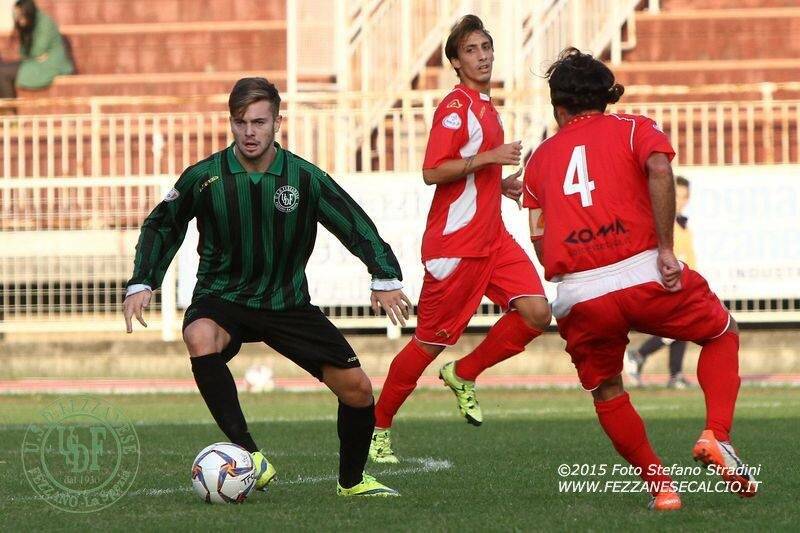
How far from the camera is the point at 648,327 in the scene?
5984 mm

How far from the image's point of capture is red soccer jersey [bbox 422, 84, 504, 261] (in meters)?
8.37

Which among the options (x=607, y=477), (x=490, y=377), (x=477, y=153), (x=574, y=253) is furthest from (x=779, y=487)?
(x=490, y=377)

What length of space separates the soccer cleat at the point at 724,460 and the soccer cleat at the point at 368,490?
1.48 m

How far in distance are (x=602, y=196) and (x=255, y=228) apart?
1.53 meters

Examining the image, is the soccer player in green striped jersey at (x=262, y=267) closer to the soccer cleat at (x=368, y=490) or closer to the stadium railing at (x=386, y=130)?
the soccer cleat at (x=368, y=490)

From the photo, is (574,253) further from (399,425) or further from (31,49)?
(31,49)

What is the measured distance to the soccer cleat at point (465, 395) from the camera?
855 cm

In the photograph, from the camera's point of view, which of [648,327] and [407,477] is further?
[407,477]

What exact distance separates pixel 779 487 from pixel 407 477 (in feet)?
5.78

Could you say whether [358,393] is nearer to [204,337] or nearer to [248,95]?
[204,337]

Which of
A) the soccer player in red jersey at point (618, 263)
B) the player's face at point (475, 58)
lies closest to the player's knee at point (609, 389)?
the soccer player in red jersey at point (618, 263)

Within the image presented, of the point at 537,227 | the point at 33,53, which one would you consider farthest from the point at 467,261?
the point at 33,53

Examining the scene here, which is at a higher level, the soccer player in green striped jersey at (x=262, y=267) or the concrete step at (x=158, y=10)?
the concrete step at (x=158, y=10)

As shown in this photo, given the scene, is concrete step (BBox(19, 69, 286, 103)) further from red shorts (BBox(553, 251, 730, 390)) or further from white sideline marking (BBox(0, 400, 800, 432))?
red shorts (BBox(553, 251, 730, 390))
